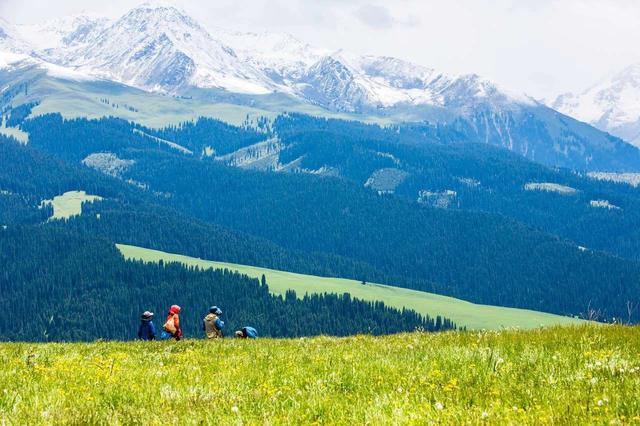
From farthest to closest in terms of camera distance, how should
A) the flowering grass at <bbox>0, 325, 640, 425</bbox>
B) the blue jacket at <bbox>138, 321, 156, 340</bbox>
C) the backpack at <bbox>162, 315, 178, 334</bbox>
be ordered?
the blue jacket at <bbox>138, 321, 156, 340</bbox> < the backpack at <bbox>162, 315, 178, 334</bbox> < the flowering grass at <bbox>0, 325, 640, 425</bbox>

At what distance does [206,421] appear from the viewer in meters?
10.9

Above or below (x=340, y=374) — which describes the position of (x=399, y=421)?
above

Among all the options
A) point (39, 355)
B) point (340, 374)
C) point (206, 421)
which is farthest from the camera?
point (39, 355)

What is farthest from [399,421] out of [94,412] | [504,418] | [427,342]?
[427,342]

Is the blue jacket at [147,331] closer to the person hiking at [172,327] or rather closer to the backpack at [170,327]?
the person hiking at [172,327]

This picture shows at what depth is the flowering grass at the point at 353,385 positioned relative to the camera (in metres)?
10.9

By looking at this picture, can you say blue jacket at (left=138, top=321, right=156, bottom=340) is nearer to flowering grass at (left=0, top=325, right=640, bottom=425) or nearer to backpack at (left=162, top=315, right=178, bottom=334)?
backpack at (left=162, top=315, right=178, bottom=334)

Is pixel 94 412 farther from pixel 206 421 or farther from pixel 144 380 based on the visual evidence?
pixel 144 380

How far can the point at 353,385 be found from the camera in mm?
13828

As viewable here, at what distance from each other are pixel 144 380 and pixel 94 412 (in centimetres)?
350

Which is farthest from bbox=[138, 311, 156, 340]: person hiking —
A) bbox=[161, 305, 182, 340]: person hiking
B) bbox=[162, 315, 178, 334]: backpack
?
bbox=[162, 315, 178, 334]: backpack

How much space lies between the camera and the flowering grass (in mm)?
10891

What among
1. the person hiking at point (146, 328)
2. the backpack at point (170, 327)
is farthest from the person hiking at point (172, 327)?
the person hiking at point (146, 328)

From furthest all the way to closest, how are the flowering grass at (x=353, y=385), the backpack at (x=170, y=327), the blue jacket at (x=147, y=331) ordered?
the blue jacket at (x=147, y=331)
the backpack at (x=170, y=327)
the flowering grass at (x=353, y=385)
